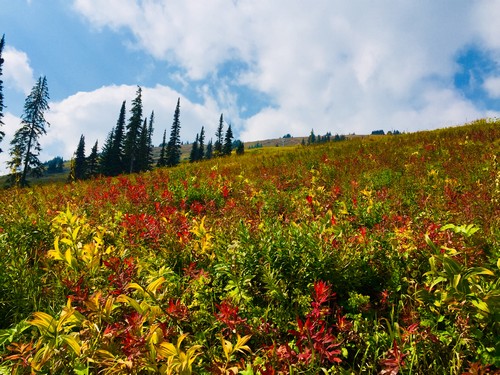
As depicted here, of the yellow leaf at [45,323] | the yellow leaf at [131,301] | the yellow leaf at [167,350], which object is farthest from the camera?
the yellow leaf at [131,301]

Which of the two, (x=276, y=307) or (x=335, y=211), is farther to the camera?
(x=335, y=211)

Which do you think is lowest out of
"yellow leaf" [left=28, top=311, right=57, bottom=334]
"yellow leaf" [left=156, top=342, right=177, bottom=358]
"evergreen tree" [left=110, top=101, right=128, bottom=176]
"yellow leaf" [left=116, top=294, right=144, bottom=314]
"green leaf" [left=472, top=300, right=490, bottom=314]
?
"yellow leaf" [left=156, top=342, right=177, bottom=358]

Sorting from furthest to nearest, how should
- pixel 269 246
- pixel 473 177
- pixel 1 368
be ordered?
pixel 473 177
pixel 269 246
pixel 1 368

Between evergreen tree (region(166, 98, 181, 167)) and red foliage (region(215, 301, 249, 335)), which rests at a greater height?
evergreen tree (region(166, 98, 181, 167))

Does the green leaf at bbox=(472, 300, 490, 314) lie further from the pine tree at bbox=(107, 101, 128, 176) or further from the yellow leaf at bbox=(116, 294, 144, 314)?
the pine tree at bbox=(107, 101, 128, 176)

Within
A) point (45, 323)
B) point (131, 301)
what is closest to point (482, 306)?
point (131, 301)

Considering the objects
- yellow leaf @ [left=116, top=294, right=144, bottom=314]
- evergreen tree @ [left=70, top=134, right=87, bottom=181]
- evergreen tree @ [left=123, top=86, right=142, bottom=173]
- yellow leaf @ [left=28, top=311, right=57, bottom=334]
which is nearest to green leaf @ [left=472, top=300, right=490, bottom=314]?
yellow leaf @ [left=116, top=294, right=144, bottom=314]

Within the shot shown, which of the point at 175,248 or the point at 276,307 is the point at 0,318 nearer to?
the point at 175,248

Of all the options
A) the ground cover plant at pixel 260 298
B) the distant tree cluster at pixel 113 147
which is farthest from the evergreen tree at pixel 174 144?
the ground cover plant at pixel 260 298

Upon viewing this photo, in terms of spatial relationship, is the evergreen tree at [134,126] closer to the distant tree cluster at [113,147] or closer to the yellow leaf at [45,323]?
the distant tree cluster at [113,147]

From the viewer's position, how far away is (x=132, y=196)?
6562 millimetres

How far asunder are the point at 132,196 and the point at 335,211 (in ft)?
14.3

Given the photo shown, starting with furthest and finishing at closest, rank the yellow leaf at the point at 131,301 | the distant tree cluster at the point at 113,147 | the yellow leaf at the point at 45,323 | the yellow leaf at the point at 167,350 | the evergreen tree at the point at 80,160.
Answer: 1. the evergreen tree at the point at 80,160
2. the distant tree cluster at the point at 113,147
3. the yellow leaf at the point at 131,301
4. the yellow leaf at the point at 45,323
5. the yellow leaf at the point at 167,350

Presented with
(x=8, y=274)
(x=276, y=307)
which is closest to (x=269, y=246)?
(x=276, y=307)
